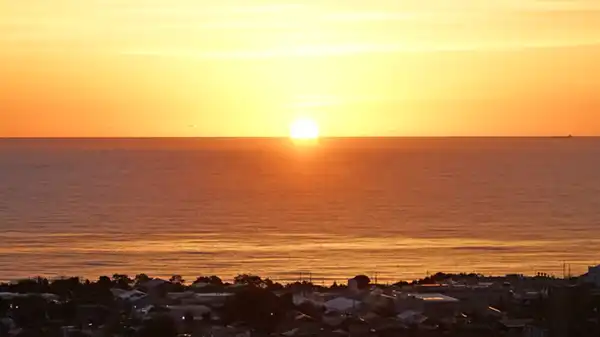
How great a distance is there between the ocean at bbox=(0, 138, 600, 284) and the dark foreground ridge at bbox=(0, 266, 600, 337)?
6.40 meters

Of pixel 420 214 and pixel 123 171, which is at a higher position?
pixel 123 171

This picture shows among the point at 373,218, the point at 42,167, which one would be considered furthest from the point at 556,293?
the point at 42,167

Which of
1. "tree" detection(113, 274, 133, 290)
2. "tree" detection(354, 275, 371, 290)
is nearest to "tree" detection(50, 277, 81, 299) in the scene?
"tree" detection(113, 274, 133, 290)

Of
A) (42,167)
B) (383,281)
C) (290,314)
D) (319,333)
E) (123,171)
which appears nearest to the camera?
(319,333)

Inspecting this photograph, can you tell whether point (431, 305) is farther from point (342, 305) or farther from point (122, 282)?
point (122, 282)

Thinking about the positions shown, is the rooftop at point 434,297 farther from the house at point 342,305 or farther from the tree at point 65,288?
the tree at point 65,288

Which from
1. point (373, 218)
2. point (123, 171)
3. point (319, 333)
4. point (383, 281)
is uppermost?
point (123, 171)

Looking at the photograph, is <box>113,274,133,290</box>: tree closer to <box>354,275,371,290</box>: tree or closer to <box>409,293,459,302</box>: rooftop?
<box>354,275,371,290</box>: tree

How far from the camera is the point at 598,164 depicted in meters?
115

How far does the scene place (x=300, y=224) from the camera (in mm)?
49062

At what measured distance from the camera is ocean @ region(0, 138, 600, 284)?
32.1 m

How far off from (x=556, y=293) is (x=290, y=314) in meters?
4.89

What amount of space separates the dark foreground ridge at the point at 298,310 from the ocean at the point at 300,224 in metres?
6.40

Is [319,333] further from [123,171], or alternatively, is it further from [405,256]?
[123,171]
